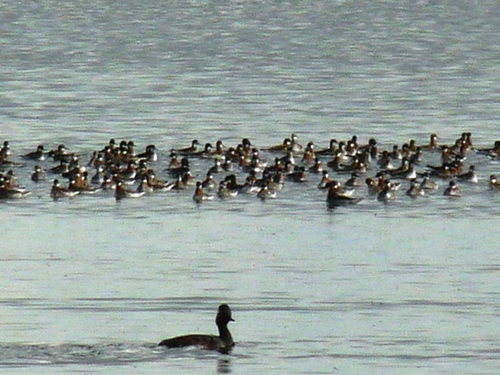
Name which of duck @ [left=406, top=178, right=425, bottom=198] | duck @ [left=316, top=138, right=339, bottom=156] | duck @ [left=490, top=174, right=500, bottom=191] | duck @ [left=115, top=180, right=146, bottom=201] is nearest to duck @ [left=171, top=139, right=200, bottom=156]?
duck @ [left=316, top=138, right=339, bottom=156]

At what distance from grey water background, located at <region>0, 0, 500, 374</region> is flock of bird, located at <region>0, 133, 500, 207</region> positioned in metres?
0.39

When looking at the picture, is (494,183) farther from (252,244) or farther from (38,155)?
(38,155)

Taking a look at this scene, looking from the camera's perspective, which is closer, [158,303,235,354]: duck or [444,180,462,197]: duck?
[158,303,235,354]: duck

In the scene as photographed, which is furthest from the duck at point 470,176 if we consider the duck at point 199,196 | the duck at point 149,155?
the duck at point 149,155

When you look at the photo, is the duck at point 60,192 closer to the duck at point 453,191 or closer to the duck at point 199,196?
the duck at point 199,196

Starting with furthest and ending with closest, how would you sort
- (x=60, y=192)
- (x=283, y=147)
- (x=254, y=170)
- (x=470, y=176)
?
(x=283, y=147)
(x=254, y=170)
(x=470, y=176)
(x=60, y=192)

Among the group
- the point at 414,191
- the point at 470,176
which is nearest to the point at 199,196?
the point at 414,191

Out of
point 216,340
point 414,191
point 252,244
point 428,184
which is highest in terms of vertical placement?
point 428,184

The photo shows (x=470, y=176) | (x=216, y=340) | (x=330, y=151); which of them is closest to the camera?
(x=216, y=340)

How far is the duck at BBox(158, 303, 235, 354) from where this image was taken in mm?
23372

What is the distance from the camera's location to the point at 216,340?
23609 mm

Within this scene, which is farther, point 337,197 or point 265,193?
point 265,193

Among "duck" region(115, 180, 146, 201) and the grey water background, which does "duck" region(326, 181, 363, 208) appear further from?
"duck" region(115, 180, 146, 201)

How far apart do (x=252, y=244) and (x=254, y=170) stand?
8.90 metres
